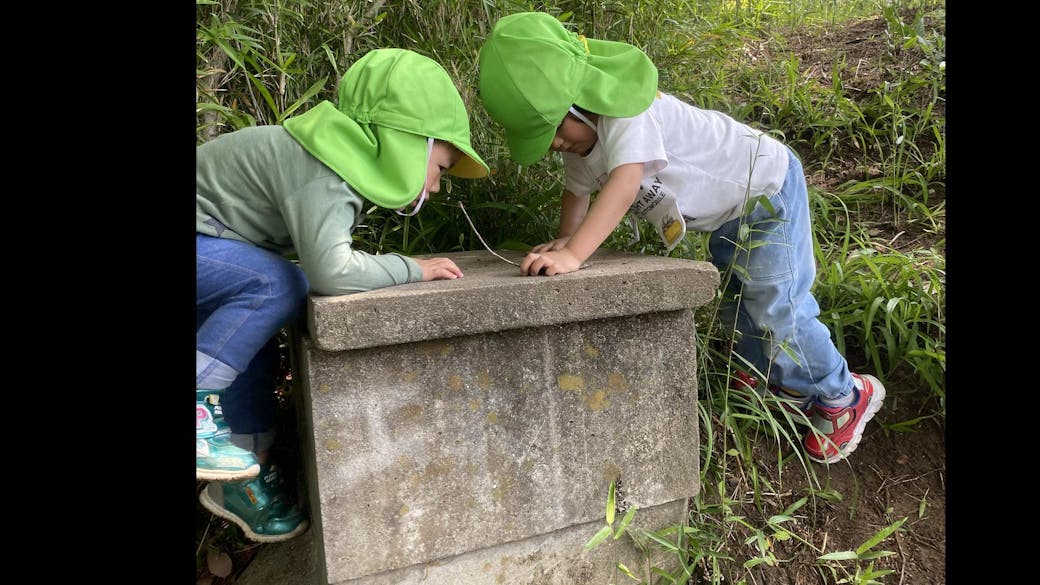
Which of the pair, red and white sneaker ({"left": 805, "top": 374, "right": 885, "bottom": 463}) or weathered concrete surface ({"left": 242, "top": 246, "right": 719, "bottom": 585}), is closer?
weathered concrete surface ({"left": 242, "top": 246, "right": 719, "bottom": 585})

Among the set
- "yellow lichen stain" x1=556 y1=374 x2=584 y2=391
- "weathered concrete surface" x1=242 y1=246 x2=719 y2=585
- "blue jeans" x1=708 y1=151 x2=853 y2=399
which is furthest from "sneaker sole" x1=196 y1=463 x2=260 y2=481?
"blue jeans" x1=708 y1=151 x2=853 y2=399

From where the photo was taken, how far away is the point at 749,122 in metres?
3.57

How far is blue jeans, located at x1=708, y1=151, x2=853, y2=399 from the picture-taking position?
2158 millimetres

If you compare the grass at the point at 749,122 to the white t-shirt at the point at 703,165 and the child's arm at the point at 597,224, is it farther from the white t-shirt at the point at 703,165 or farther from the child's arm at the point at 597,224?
the child's arm at the point at 597,224

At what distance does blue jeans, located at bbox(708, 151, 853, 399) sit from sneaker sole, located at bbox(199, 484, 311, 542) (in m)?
1.30

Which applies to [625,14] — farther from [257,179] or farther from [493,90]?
[257,179]

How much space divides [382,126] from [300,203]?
0.24 metres

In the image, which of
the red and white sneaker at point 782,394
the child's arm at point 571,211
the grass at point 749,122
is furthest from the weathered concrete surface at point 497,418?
the red and white sneaker at point 782,394

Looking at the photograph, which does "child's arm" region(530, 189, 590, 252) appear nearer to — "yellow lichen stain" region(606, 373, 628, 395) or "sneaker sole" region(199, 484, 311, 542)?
"yellow lichen stain" region(606, 373, 628, 395)

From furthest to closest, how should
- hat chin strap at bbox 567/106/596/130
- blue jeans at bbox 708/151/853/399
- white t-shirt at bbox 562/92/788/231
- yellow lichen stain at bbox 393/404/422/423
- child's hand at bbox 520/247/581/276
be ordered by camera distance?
blue jeans at bbox 708/151/853/399, white t-shirt at bbox 562/92/788/231, hat chin strap at bbox 567/106/596/130, child's hand at bbox 520/247/581/276, yellow lichen stain at bbox 393/404/422/423

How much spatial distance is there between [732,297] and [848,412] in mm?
491

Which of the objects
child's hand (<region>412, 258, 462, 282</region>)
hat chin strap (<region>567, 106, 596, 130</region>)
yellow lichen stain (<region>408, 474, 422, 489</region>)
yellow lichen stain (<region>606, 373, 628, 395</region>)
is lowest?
yellow lichen stain (<region>408, 474, 422, 489</region>)

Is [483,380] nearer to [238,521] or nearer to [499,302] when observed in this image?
[499,302]
